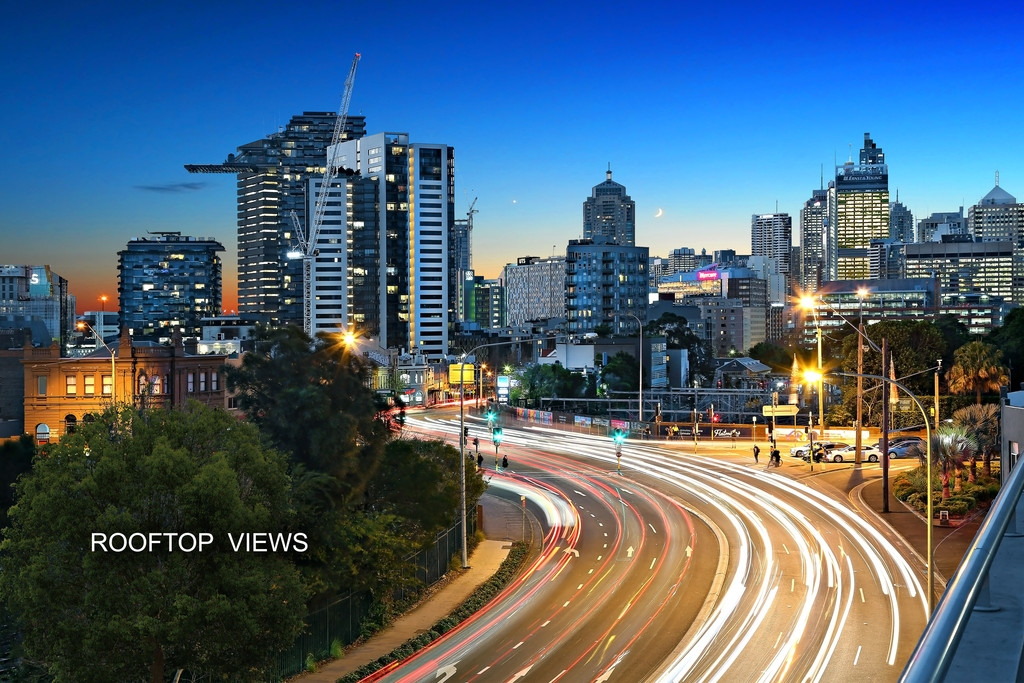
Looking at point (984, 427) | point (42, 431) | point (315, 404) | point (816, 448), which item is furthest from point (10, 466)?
point (984, 427)

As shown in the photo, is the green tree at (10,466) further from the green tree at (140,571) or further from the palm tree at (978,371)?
the palm tree at (978,371)

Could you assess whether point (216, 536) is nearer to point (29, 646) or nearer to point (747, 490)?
point (29, 646)

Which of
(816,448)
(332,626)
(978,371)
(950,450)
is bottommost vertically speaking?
(332,626)

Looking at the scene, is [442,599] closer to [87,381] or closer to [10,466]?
[10,466]

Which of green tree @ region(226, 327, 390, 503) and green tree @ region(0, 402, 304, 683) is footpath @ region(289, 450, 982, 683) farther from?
green tree @ region(0, 402, 304, 683)

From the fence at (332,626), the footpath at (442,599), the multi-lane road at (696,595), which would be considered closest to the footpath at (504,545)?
the footpath at (442,599)

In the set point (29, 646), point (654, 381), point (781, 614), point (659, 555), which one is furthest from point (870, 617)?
point (654, 381)
